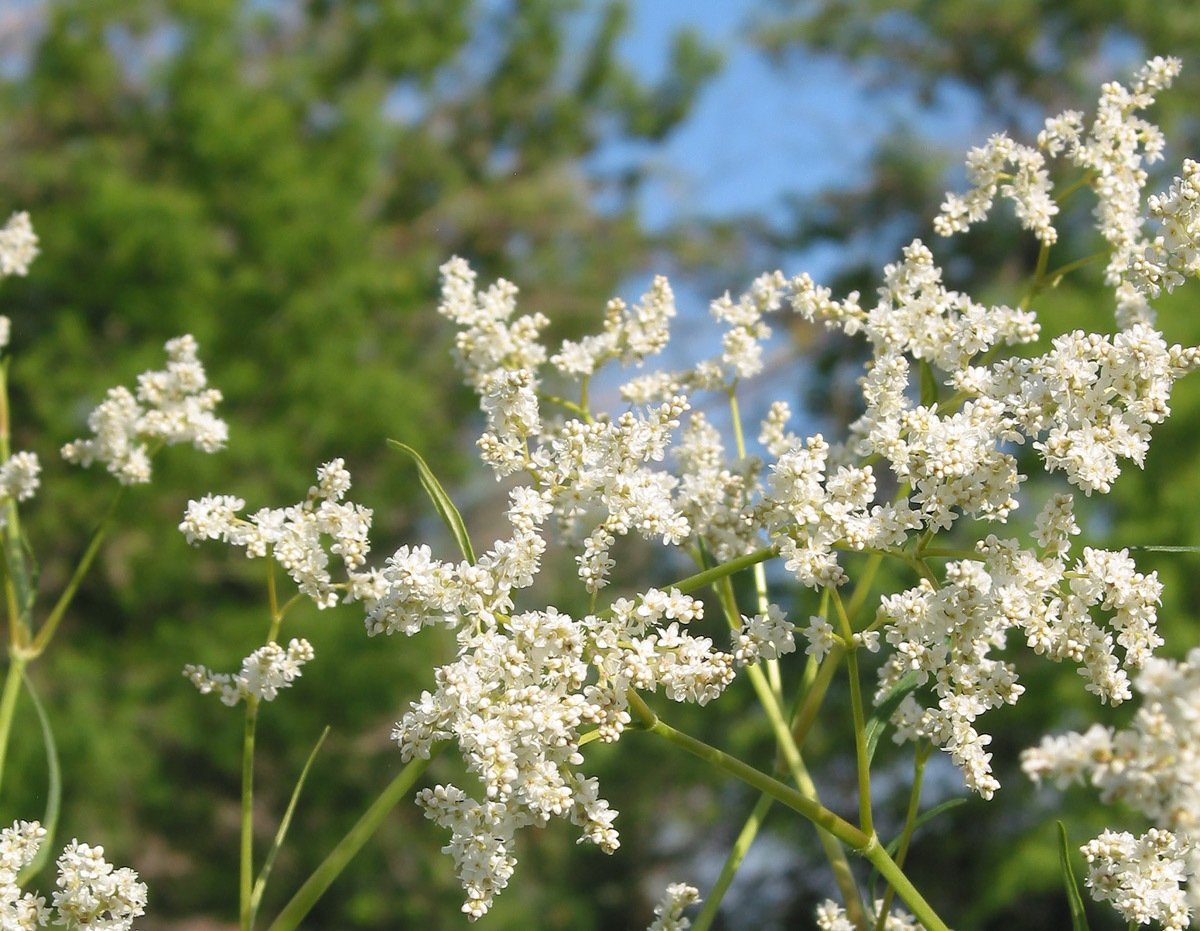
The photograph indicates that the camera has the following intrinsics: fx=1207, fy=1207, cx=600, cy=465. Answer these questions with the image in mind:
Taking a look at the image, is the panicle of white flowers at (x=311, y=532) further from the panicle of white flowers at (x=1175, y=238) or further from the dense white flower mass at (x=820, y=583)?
the panicle of white flowers at (x=1175, y=238)

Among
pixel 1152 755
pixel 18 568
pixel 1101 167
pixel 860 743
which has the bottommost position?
pixel 1152 755

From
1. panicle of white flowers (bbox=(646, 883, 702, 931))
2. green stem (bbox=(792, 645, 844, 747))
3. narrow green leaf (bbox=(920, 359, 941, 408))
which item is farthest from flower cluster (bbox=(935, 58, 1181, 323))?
panicle of white flowers (bbox=(646, 883, 702, 931))

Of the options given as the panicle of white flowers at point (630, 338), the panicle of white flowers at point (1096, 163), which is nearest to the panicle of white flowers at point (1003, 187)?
the panicle of white flowers at point (1096, 163)

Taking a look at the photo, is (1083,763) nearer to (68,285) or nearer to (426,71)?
(68,285)

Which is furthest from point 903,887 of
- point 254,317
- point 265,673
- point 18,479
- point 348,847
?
point 254,317

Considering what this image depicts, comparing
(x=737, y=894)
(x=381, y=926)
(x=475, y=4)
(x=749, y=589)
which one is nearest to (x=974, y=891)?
(x=737, y=894)

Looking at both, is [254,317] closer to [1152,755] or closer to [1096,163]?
[1096,163]
